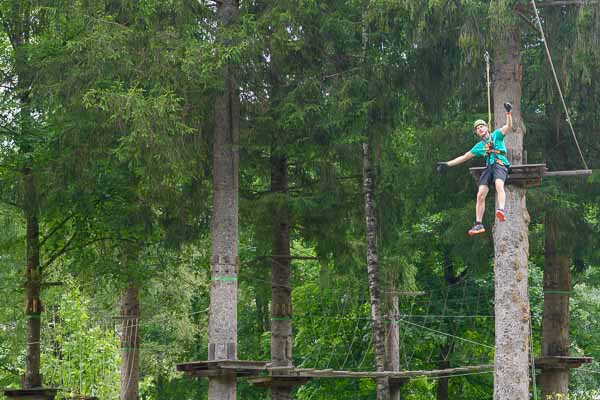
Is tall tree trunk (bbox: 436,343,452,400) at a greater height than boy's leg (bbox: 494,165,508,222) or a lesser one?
lesser

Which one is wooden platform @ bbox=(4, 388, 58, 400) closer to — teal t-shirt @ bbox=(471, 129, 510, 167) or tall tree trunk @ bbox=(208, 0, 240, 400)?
tall tree trunk @ bbox=(208, 0, 240, 400)

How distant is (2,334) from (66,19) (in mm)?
9669

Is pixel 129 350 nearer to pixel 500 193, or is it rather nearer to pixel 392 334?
pixel 392 334

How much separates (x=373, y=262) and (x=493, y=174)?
18.4 feet

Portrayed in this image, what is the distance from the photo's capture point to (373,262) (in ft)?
56.6

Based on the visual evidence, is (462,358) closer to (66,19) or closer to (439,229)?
(439,229)

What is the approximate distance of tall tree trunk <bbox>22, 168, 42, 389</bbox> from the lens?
58.2ft

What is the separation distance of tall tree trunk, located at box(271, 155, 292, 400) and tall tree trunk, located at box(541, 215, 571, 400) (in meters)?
4.87

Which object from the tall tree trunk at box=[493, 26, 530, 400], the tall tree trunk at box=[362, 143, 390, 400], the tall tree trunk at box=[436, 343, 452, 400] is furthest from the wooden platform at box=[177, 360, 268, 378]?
the tall tree trunk at box=[436, 343, 452, 400]

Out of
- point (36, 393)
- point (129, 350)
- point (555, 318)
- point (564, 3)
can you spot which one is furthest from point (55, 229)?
point (564, 3)

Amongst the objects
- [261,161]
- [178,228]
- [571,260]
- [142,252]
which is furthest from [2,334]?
[571,260]

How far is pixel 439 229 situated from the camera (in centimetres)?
1811

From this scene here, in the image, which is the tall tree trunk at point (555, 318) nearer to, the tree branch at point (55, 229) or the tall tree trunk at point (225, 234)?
the tall tree trunk at point (225, 234)

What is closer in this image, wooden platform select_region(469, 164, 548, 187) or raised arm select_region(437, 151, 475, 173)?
raised arm select_region(437, 151, 475, 173)
